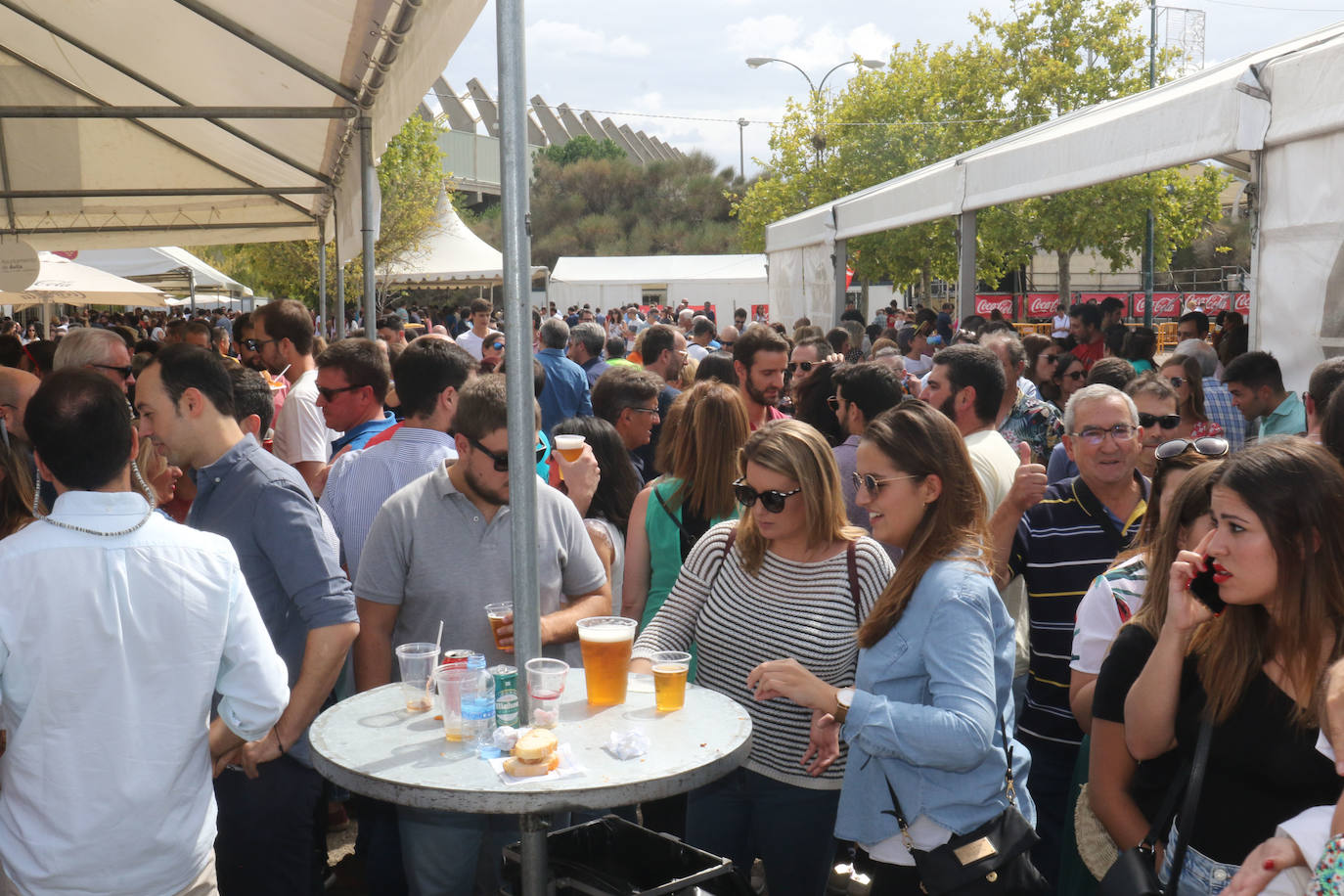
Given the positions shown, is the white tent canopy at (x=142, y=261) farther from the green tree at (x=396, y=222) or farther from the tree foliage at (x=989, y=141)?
the tree foliage at (x=989, y=141)

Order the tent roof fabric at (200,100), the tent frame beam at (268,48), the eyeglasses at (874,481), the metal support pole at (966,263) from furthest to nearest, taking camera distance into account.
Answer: the metal support pole at (966,263)
the tent frame beam at (268,48)
the tent roof fabric at (200,100)
the eyeglasses at (874,481)

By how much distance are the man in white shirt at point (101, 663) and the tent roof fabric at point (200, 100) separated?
2.85m

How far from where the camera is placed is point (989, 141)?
2930cm

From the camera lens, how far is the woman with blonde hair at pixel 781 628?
294 cm

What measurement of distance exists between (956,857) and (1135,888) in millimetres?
380

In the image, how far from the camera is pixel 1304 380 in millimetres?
5312

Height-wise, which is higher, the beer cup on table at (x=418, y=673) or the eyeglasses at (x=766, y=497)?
the eyeglasses at (x=766, y=497)

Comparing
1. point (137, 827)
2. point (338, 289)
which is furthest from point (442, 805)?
point (338, 289)

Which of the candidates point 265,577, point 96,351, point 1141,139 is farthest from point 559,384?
point 265,577

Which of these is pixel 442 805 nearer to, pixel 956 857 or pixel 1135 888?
pixel 956 857

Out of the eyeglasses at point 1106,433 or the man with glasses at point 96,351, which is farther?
the man with glasses at point 96,351

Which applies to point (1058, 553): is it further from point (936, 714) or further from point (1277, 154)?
point (1277, 154)

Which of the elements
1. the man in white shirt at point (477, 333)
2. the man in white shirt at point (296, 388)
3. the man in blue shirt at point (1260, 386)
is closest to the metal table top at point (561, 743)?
the man in white shirt at point (296, 388)

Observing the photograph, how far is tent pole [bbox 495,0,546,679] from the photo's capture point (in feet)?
7.05
